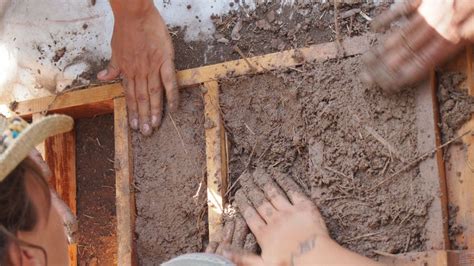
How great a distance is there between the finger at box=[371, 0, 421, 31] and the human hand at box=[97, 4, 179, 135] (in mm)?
757

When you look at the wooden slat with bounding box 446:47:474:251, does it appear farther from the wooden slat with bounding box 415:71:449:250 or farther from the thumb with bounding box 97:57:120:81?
the thumb with bounding box 97:57:120:81

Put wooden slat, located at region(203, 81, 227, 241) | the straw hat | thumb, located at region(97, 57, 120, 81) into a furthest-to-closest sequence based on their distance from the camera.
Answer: thumb, located at region(97, 57, 120, 81)
wooden slat, located at region(203, 81, 227, 241)
the straw hat

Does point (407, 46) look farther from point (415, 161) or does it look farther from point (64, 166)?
point (64, 166)

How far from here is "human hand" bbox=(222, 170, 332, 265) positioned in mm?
A: 2215

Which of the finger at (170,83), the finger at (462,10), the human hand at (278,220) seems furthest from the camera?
the finger at (170,83)

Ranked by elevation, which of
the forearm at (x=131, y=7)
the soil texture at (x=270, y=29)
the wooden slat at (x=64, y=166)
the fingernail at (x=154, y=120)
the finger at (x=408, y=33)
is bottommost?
the wooden slat at (x=64, y=166)

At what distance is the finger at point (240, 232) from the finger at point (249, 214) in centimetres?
2

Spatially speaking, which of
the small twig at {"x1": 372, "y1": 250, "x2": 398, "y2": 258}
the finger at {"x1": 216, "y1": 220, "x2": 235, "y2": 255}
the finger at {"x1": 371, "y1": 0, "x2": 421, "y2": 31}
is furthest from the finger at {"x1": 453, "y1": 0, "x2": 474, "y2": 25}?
the finger at {"x1": 216, "y1": 220, "x2": 235, "y2": 255}

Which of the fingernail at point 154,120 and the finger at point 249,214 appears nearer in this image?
the finger at point 249,214

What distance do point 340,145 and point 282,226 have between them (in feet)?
1.04

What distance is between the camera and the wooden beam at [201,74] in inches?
92.0

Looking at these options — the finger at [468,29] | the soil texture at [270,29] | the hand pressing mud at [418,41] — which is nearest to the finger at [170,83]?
the soil texture at [270,29]

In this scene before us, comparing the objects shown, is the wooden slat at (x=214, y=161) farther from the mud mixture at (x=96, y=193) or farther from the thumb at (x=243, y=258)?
the mud mixture at (x=96, y=193)

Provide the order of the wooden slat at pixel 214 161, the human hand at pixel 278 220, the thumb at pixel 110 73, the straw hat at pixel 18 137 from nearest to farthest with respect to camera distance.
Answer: the straw hat at pixel 18 137 → the human hand at pixel 278 220 → the wooden slat at pixel 214 161 → the thumb at pixel 110 73
